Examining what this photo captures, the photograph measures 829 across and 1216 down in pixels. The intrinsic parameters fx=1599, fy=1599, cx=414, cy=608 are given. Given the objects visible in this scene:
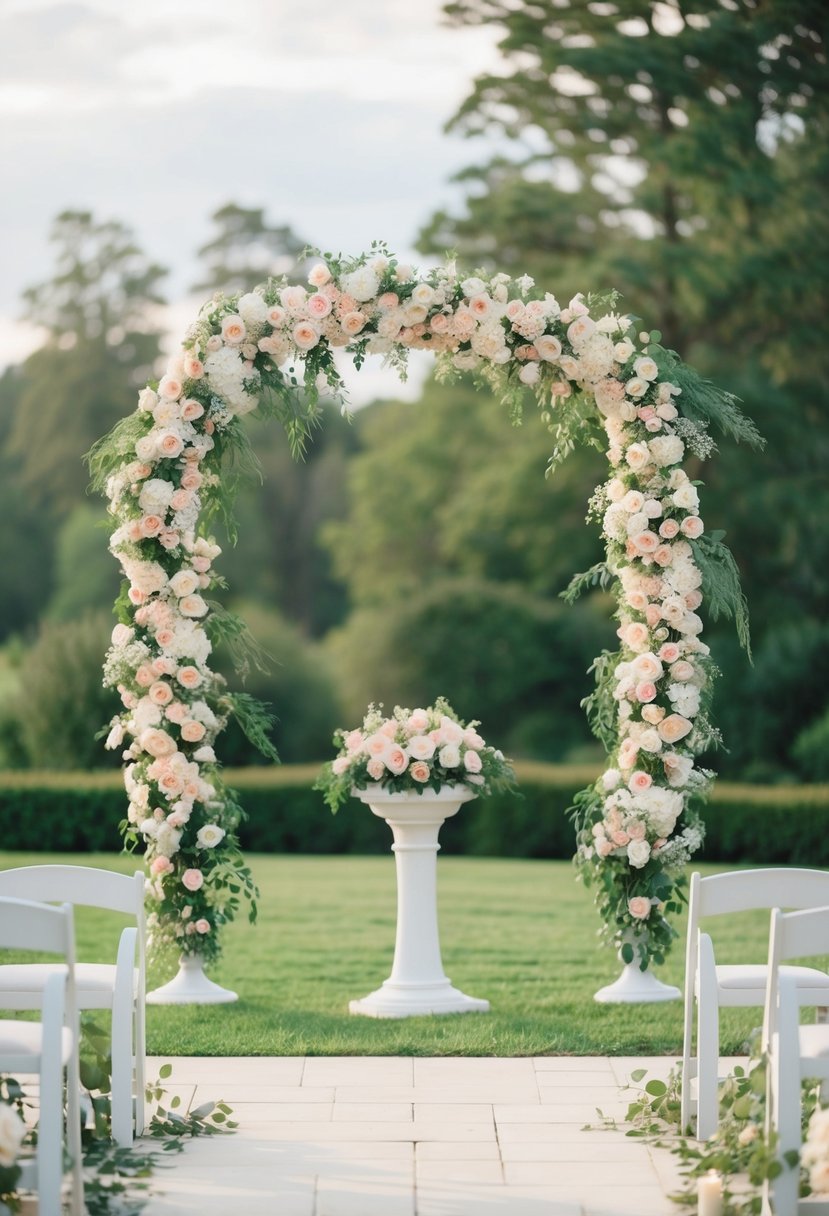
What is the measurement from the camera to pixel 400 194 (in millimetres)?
28547

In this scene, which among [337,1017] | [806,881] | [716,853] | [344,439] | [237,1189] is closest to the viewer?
[237,1189]

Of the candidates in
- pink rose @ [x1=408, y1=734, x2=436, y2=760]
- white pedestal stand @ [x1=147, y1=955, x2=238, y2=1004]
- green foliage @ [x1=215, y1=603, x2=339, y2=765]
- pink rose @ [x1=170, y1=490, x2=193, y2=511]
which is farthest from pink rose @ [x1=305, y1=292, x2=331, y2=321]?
green foliage @ [x1=215, y1=603, x2=339, y2=765]

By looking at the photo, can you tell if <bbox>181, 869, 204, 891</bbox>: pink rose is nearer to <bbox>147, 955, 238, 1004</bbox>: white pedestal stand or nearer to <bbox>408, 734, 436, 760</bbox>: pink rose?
<bbox>147, 955, 238, 1004</bbox>: white pedestal stand

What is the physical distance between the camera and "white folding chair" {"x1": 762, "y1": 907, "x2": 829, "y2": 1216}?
380cm

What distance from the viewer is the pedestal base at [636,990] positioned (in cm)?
751

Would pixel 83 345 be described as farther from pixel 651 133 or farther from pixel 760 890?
pixel 760 890

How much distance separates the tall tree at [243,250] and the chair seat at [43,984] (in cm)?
3181

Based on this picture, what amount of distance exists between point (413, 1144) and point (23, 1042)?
5.22 ft

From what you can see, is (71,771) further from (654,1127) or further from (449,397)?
(654,1127)

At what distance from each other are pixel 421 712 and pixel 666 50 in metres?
15.2

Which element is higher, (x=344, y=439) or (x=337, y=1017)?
(x=344, y=439)

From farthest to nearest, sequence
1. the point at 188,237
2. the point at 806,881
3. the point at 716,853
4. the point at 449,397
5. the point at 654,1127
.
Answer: the point at 188,237, the point at 449,397, the point at 716,853, the point at 654,1127, the point at 806,881

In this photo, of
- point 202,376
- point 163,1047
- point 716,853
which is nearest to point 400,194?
point 716,853

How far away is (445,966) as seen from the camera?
8.89 metres
